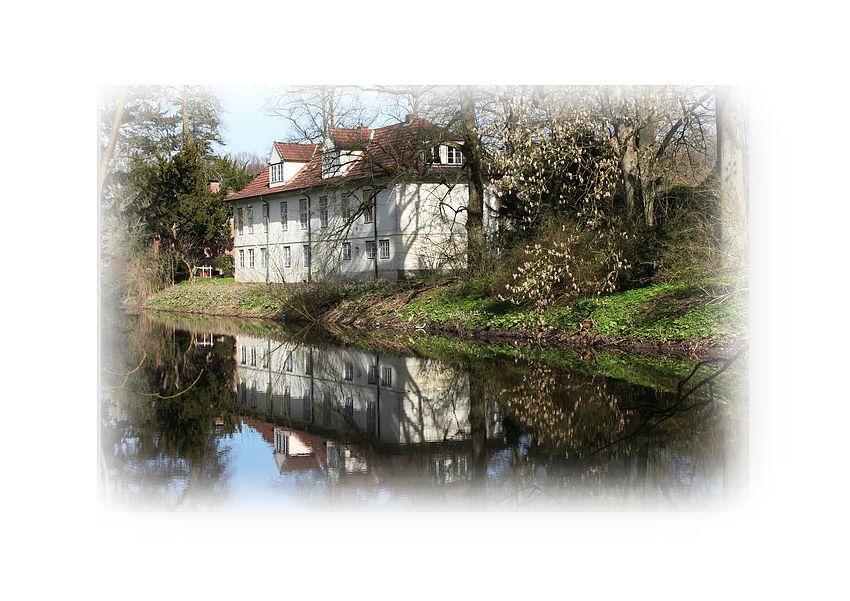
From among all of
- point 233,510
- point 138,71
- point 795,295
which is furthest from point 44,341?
point 795,295

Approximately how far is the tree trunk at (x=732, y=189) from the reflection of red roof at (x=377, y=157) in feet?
20.6

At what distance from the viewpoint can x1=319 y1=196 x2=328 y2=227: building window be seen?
719 inches

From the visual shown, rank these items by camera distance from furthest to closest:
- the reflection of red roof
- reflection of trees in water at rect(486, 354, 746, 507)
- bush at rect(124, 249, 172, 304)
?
the reflection of red roof < bush at rect(124, 249, 172, 304) < reflection of trees in water at rect(486, 354, 746, 507)

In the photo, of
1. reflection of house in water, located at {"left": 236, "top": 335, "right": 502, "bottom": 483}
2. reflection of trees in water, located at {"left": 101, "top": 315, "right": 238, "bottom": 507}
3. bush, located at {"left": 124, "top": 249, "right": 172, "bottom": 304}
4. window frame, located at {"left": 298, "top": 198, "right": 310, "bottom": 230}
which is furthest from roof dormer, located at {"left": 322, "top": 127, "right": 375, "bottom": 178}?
reflection of house in water, located at {"left": 236, "top": 335, "right": 502, "bottom": 483}

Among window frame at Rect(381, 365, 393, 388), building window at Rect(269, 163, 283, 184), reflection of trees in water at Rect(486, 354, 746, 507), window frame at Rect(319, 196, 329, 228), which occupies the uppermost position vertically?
building window at Rect(269, 163, 283, 184)

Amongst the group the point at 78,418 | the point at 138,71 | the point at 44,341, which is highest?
the point at 138,71

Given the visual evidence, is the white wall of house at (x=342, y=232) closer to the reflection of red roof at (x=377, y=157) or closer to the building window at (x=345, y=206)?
the building window at (x=345, y=206)

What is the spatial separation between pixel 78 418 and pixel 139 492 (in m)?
0.60

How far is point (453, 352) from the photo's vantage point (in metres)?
12.8

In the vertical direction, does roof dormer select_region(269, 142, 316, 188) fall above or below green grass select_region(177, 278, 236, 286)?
above

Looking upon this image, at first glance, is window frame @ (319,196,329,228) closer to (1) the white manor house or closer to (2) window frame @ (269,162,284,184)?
(1) the white manor house

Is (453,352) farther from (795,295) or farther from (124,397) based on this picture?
(795,295)

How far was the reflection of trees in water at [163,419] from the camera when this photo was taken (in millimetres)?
5355

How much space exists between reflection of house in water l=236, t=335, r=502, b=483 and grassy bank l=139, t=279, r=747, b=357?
9.41 feet
